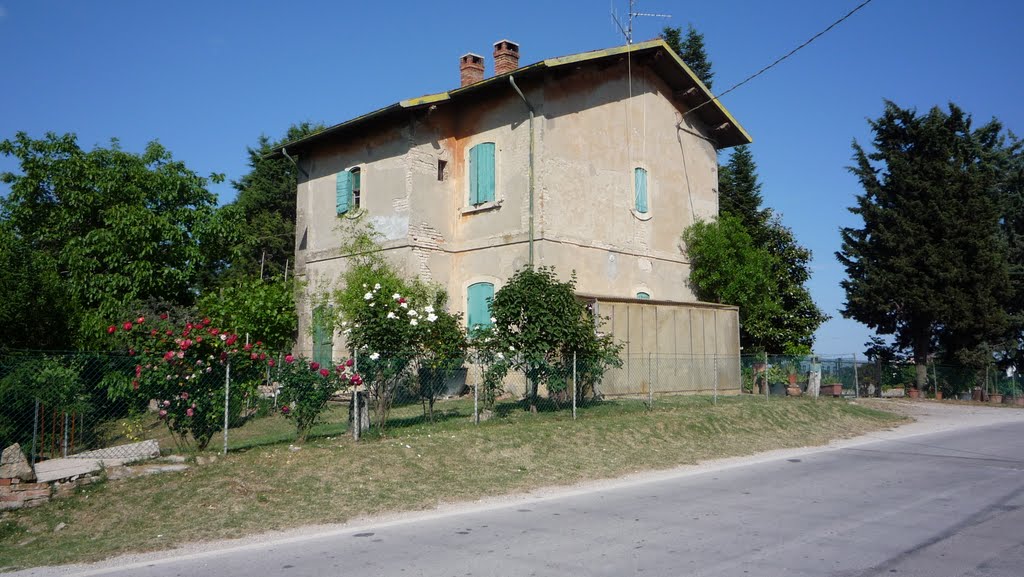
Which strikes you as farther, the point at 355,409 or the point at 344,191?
the point at 344,191

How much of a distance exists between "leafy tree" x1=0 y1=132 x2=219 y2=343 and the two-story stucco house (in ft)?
10.9

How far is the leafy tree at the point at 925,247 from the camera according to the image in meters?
26.6

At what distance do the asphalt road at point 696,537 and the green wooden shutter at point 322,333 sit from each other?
11.4 m

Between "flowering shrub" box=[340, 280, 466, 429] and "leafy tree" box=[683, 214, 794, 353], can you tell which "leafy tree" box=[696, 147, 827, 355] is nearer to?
"leafy tree" box=[683, 214, 794, 353]

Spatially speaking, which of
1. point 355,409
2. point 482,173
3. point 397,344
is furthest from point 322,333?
point 355,409

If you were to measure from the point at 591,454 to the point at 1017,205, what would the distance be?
95.5 feet

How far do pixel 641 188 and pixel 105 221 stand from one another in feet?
45.8

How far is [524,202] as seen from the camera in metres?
18.6

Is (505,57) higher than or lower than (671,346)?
higher

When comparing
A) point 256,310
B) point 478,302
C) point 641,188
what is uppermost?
point 641,188

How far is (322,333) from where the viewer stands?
21078 millimetres

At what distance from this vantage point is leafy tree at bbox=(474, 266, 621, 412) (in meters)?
14.0

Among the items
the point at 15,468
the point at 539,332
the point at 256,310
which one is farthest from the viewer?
the point at 256,310

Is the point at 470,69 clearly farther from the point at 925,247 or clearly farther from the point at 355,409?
the point at 925,247
